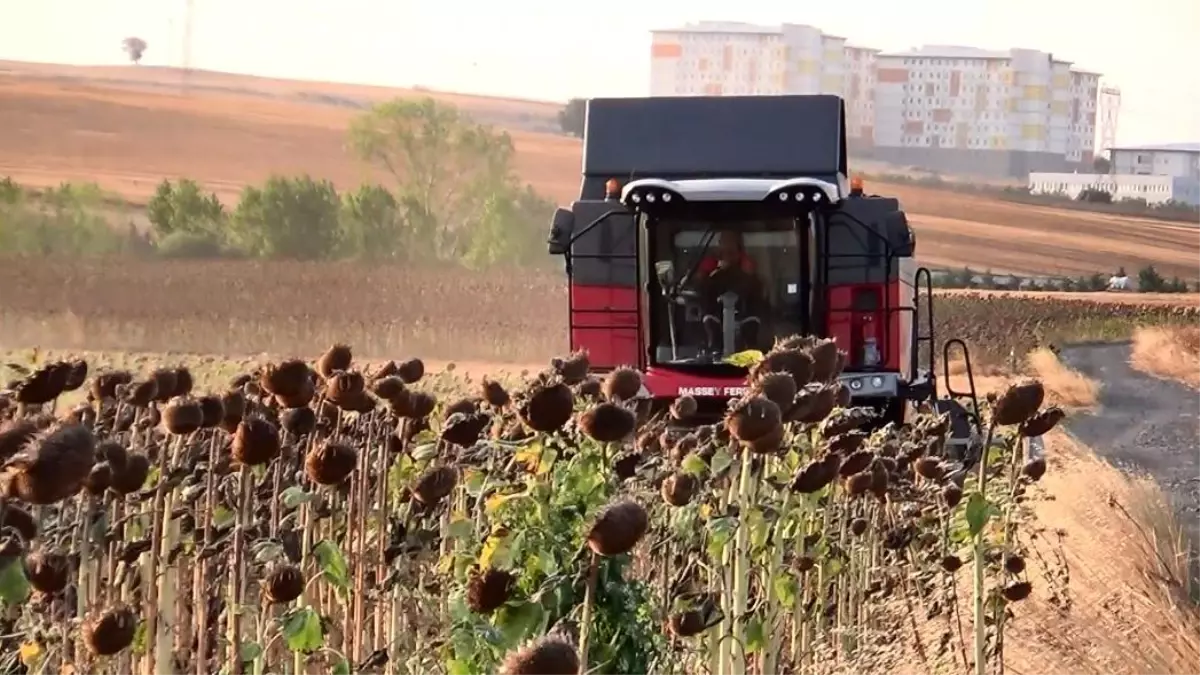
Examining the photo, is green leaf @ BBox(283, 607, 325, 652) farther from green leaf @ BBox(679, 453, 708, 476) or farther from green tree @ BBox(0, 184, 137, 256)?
green tree @ BBox(0, 184, 137, 256)

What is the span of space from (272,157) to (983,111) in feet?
95.9

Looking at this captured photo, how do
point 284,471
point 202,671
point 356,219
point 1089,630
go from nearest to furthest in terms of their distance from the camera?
point 202,671 < point 284,471 < point 1089,630 < point 356,219

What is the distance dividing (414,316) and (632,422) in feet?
115

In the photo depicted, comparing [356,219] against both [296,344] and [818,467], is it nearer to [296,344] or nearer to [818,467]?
[296,344]

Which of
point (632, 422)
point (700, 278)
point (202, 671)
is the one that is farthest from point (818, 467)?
point (700, 278)

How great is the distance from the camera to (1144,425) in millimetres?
22797

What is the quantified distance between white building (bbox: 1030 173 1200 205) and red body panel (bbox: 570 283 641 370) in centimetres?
5645

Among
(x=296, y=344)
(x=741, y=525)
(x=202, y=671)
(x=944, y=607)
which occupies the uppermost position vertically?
(x=741, y=525)

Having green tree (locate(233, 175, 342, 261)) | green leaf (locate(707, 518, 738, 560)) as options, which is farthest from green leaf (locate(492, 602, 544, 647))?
green tree (locate(233, 175, 342, 261))

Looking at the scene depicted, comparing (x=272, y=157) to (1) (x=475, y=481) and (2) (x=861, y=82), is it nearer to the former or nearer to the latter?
(2) (x=861, y=82)

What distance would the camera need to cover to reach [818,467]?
3.69 meters

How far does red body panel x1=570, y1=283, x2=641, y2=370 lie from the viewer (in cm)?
1174

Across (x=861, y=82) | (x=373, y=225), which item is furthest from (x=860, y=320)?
(x=861, y=82)

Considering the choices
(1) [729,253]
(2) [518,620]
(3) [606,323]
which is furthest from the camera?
(3) [606,323]
